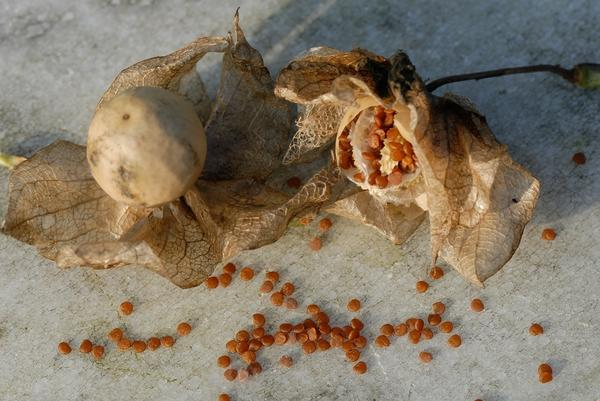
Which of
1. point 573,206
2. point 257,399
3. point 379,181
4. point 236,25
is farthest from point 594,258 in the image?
point 236,25

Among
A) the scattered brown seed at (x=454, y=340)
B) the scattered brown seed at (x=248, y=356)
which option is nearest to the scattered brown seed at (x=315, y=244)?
the scattered brown seed at (x=248, y=356)

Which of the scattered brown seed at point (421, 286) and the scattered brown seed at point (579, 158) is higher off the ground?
the scattered brown seed at point (579, 158)

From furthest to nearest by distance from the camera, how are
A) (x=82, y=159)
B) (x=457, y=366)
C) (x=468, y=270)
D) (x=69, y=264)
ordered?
1. (x=457, y=366)
2. (x=82, y=159)
3. (x=468, y=270)
4. (x=69, y=264)

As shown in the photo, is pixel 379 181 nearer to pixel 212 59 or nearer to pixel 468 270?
pixel 468 270

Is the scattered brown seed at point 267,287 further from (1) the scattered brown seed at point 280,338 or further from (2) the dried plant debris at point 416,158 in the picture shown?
(2) the dried plant debris at point 416,158

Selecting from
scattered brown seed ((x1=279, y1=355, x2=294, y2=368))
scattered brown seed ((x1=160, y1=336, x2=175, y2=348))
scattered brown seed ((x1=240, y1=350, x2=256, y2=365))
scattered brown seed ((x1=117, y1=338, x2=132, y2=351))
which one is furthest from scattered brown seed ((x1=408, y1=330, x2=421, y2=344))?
scattered brown seed ((x1=117, y1=338, x2=132, y2=351))

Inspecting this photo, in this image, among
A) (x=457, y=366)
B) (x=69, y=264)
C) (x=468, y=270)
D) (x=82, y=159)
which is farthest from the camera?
(x=457, y=366)

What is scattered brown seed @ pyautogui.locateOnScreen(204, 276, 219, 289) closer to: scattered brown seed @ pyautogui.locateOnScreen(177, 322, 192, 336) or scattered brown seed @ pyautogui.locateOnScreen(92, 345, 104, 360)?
scattered brown seed @ pyautogui.locateOnScreen(177, 322, 192, 336)
